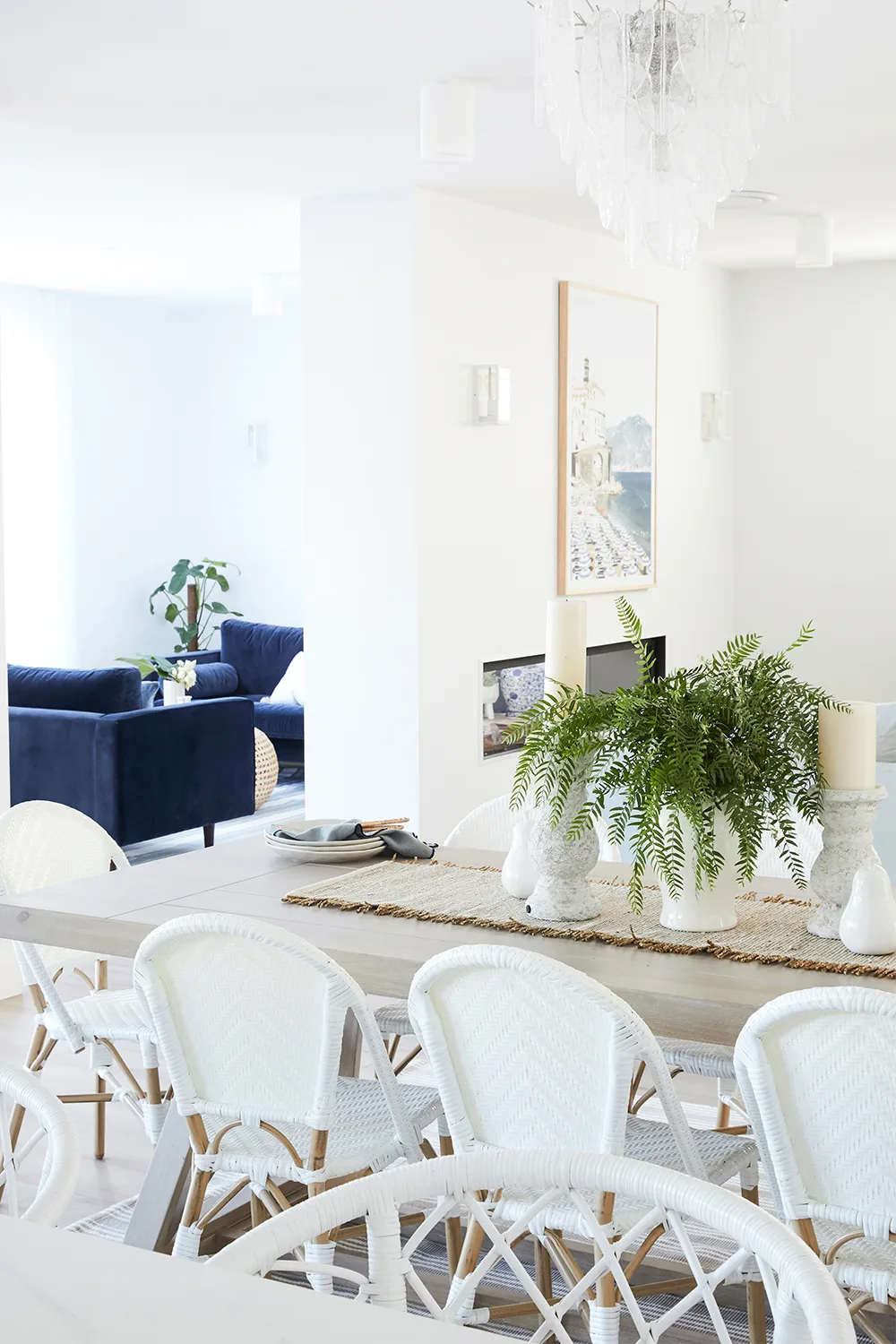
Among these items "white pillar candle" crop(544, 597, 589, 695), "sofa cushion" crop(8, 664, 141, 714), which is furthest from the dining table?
"sofa cushion" crop(8, 664, 141, 714)

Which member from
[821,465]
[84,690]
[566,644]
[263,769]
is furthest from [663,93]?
[263,769]

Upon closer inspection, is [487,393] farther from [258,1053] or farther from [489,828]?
[258,1053]

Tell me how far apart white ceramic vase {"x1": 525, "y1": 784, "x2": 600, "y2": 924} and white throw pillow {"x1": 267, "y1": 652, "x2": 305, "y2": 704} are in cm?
583

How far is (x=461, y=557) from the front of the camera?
18.1 feet

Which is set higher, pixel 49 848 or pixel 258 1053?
pixel 49 848

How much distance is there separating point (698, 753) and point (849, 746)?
24cm

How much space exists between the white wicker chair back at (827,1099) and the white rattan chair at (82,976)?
115cm

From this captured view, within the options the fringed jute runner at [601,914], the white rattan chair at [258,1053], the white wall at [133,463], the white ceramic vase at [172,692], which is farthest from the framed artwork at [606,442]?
the white rattan chair at [258,1053]

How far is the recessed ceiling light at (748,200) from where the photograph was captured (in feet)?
18.3

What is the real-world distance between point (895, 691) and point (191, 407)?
4.59m

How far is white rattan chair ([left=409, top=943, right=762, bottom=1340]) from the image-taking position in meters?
1.96

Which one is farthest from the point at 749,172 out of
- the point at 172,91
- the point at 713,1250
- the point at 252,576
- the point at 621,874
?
the point at 252,576

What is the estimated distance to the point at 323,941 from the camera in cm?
246

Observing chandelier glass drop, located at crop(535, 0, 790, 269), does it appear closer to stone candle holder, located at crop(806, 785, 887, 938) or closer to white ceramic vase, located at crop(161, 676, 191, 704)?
stone candle holder, located at crop(806, 785, 887, 938)
